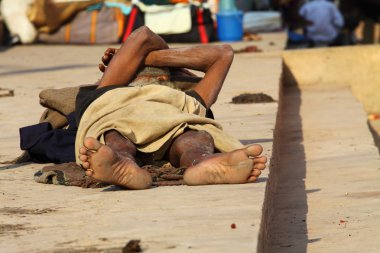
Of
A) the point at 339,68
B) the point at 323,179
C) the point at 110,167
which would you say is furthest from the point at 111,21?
the point at 110,167

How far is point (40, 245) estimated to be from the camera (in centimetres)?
359

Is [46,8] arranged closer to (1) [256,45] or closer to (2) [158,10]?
(2) [158,10]

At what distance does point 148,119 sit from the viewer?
480 centimetres

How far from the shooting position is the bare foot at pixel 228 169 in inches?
171

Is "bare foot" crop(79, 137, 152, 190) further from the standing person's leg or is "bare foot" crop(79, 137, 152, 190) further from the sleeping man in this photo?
the standing person's leg

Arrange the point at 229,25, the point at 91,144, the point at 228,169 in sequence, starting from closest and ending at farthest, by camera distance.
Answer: the point at 91,144, the point at 228,169, the point at 229,25

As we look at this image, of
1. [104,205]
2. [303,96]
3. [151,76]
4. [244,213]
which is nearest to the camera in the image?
[244,213]

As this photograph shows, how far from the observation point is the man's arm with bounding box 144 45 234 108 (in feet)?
17.1

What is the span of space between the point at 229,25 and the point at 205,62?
8.94 m

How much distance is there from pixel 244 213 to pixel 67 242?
649 millimetres

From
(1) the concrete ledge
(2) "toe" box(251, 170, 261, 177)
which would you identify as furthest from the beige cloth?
(1) the concrete ledge

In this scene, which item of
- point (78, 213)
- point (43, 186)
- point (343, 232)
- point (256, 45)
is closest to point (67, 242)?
point (78, 213)

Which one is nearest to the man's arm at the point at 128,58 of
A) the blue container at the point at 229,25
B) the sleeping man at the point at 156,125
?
the sleeping man at the point at 156,125

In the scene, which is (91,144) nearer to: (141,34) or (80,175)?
(80,175)
